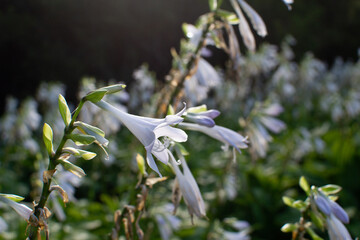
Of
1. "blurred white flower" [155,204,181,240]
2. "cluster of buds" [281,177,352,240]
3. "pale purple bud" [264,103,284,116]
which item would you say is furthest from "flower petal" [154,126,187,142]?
"pale purple bud" [264,103,284,116]

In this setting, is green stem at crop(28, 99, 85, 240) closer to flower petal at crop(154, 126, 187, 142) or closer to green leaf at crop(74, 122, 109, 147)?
green leaf at crop(74, 122, 109, 147)

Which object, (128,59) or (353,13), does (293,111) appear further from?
(353,13)

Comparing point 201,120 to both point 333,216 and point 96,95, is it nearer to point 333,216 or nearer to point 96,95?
point 96,95

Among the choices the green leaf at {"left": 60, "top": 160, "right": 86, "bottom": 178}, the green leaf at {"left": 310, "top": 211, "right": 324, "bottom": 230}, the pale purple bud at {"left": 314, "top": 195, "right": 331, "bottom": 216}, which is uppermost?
the green leaf at {"left": 60, "top": 160, "right": 86, "bottom": 178}

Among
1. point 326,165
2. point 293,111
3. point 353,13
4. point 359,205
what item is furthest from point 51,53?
point 353,13

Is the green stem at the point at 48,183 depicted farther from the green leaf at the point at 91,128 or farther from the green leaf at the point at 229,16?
the green leaf at the point at 229,16

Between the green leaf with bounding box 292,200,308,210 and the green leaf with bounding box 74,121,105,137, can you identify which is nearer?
the green leaf with bounding box 74,121,105,137

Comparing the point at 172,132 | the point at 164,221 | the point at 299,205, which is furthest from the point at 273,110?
the point at 172,132
